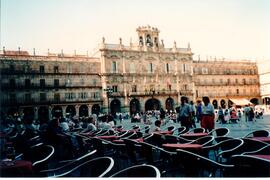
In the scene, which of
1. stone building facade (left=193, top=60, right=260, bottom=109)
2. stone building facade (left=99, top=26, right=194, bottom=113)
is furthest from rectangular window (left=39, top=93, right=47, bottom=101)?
stone building facade (left=193, top=60, right=260, bottom=109)

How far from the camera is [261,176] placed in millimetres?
3385

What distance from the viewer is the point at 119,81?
114ft

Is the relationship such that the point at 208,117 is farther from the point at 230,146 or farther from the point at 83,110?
the point at 83,110

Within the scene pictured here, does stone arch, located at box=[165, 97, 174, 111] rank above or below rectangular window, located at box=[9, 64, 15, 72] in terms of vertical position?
below

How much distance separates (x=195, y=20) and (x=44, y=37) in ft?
9.92

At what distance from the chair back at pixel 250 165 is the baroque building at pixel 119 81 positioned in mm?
26380

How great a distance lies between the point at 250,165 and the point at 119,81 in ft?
104

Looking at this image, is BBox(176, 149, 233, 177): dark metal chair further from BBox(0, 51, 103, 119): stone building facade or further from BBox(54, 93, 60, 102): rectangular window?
BBox(54, 93, 60, 102): rectangular window

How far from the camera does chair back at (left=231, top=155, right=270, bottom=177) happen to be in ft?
10.1

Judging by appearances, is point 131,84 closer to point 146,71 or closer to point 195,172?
point 146,71

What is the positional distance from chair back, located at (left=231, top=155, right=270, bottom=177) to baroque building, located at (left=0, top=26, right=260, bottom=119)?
86.5ft

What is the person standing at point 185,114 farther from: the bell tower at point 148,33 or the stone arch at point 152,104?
the stone arch at point 152,104

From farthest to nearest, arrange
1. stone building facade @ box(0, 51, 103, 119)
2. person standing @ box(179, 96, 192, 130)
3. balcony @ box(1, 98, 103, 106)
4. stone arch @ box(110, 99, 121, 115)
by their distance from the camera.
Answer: stone arch @ box(110, 99, 121, 115)
stone building facade @ box(0, 51, 103, 119)
balcony @ box(1, 98, 103, 106)
person standing @ box(179, 96, 192, 130)

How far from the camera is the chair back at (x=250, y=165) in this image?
3090 millimetres
